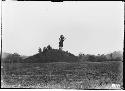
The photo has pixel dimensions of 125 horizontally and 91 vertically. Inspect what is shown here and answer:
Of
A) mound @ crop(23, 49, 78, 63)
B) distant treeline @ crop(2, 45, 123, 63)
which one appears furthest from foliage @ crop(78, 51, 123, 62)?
mound @ crop(23, 49, 78, 63)

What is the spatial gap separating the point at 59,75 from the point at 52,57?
1.18 feet

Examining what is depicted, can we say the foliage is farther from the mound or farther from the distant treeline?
the mound

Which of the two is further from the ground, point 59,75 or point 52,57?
point 52,57

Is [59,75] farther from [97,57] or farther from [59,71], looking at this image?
[97,57]

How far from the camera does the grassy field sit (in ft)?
21.3

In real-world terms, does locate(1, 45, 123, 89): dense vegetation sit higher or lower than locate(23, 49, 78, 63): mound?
lower

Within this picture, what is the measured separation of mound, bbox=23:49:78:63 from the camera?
6.48m

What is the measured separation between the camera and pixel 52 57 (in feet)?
21.5

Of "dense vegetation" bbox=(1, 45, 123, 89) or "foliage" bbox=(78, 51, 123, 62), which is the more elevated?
"foliage" bbox=(78, 51, 123, 62)

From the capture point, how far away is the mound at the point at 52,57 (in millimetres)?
6484

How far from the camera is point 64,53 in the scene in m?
6.49

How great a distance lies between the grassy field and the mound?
74 millimetres

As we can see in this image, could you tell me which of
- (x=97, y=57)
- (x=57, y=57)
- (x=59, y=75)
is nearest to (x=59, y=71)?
(x=59, y=75)

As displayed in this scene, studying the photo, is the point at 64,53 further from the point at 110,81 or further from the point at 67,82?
the point at 110,81
